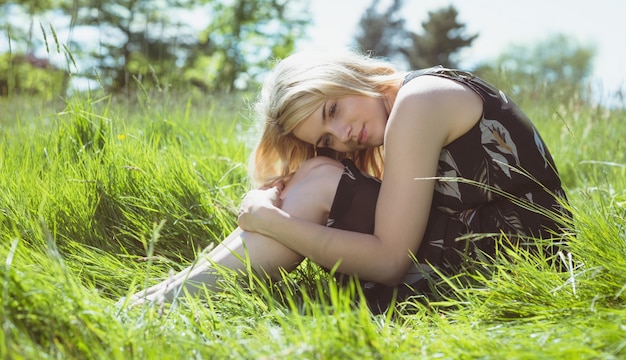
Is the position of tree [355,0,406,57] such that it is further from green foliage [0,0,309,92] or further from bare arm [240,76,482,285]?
bare arm [240,76,482,285]

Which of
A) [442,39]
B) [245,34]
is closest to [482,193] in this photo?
[245,34]

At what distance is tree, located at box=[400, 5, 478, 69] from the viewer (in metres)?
31.4

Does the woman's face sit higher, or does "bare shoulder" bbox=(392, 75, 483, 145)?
"bare shoulder" bbox=(392, 75, 483, 145)

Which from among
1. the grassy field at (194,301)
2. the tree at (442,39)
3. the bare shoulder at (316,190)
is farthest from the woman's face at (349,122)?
the tree at (442,39)

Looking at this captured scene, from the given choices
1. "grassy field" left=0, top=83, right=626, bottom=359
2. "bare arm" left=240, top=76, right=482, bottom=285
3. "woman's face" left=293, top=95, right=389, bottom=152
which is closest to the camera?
"grassy field" left=0, top=83, right=626, bottom=359

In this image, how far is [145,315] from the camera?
53.5 inches

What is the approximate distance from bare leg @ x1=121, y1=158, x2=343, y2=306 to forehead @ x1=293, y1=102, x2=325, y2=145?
0.42ft

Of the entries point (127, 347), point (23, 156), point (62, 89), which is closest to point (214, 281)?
point (127, 347)

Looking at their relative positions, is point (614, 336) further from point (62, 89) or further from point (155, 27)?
point (155, 27)

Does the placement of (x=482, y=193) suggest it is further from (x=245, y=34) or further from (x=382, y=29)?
(x=382, y=29)

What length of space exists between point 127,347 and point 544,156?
142 centimetres

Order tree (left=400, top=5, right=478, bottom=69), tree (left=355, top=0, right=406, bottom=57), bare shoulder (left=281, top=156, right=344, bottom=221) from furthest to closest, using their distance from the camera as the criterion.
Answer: tree (left=355, top=0, right=406, bottom=57)
tree (left=400, top=5, right=478, bottom=69)
bare shoulder (left=281, top=156, right=344, bottom=221)

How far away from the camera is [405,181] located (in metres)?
1.76

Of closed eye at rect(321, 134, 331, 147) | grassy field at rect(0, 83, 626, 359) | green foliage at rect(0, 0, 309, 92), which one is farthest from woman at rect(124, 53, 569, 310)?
green foliage at rect(0, 0, 309, 92)
